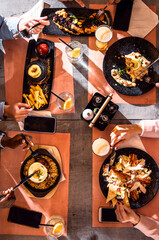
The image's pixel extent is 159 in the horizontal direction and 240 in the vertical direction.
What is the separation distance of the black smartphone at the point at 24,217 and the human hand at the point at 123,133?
1.00m

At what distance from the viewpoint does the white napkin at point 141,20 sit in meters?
2.23

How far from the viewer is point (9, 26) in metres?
2.14

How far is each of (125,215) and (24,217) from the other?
0.94 metres

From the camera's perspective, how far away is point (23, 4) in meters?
2.31

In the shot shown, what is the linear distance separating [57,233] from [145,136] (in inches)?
48.0

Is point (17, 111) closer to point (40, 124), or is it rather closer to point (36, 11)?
point (40, 124)

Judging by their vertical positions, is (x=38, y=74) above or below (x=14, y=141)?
above

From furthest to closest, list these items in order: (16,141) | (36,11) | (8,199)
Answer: (36,11), (16,141), (8,199)

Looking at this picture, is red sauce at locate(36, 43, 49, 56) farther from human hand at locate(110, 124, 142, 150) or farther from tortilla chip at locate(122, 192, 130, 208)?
tortilla chip at locate(122, 192, 130, 208)

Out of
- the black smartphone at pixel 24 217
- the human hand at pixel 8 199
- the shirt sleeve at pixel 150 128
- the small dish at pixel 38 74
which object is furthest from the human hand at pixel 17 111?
the shirt sleeve at pixel 150 128

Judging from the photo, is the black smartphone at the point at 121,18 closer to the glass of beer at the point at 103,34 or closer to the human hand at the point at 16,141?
the glass of beer at the point at 103,34

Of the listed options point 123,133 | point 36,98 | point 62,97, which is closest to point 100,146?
point 123,133

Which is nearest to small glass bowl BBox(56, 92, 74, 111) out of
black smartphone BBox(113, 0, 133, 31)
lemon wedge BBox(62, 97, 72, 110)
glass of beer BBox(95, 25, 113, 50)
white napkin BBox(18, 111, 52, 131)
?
lemon wedge BBox(62, 97, 72, 110)

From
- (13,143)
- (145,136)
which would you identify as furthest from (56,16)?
(145,136)
